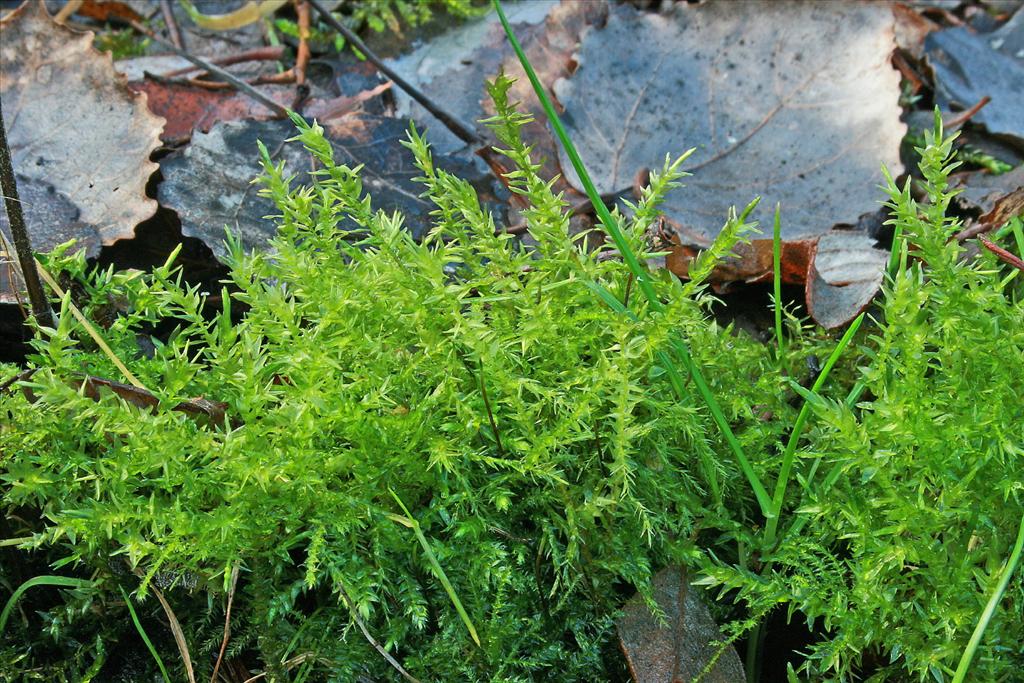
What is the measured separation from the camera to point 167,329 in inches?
79.7

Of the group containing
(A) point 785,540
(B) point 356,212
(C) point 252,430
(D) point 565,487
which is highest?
(B) point 356,212

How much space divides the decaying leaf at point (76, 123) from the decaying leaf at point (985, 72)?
2482 mm

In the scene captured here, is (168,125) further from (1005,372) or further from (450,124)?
(1005,372)

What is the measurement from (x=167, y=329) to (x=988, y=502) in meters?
1.71

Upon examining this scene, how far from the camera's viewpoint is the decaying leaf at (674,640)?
1414 mm

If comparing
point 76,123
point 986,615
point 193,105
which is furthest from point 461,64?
point 986,615

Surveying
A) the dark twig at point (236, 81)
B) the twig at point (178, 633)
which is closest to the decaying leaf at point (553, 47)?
the dark twig at point (236, 81)

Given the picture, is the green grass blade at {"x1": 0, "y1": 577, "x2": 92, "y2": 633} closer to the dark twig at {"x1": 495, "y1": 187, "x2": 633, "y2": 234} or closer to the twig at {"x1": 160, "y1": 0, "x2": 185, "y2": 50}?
the dark twig at {"x1": 495, "y1": 187, "x2": 633, "y2": 234}

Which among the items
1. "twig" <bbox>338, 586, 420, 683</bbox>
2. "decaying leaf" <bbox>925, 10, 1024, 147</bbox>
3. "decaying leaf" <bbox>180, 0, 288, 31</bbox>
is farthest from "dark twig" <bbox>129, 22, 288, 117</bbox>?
"decaying leaf" <bbox>925, 10, 1024, 147</bbox>

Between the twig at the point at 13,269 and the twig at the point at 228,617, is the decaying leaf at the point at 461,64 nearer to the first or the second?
the twig at the point at 13,269

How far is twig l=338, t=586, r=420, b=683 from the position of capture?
1.34 metres

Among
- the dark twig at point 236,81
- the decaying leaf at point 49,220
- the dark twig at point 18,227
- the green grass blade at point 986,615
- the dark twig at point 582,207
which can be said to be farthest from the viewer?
the dark twig at point 236,81

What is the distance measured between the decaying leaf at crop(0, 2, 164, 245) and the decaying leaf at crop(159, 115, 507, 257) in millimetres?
96

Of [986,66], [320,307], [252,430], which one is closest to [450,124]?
[320,307]
